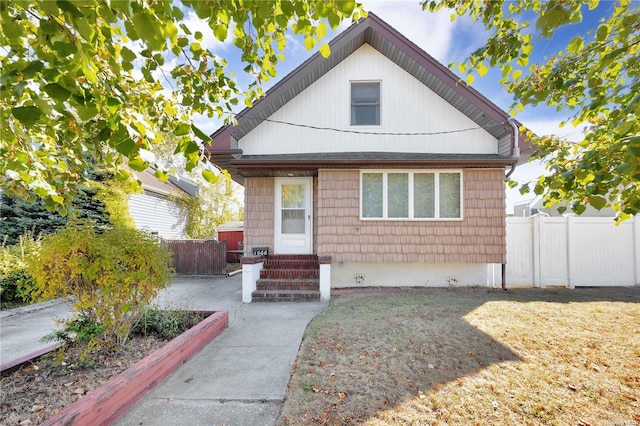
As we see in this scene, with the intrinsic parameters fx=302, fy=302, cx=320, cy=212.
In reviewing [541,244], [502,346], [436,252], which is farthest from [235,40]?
[541,244]

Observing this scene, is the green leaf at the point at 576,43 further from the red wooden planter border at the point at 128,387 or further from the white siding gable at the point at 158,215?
the white siding gable at the point at 158,215

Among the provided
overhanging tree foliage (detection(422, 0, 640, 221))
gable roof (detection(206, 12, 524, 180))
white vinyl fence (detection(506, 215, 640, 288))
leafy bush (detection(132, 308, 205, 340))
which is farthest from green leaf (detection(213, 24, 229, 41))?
white vinyl fence (detection(506, 215, 640, 288))

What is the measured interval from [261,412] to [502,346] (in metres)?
3.33

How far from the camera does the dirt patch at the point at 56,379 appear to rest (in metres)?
2.57

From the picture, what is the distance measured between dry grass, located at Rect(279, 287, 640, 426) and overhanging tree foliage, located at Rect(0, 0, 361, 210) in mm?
2563

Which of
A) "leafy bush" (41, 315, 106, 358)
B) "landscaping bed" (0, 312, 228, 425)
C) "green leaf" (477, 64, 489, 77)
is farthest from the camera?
"leafy bush" (41, 315, 106, 358)

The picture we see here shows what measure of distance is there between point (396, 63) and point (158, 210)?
43.8ft

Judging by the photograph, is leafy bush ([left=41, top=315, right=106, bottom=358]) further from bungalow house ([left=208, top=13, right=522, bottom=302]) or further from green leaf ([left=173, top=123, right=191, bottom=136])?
bungalow house ([left=208, top=13, right=522, bottom=302])

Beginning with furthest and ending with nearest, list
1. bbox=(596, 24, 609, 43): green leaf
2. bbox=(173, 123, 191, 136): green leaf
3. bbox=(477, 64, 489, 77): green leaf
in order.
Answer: bbox=(477, 64, 489, 77): green leaf
bbox=(596, 24, 609, 43): green leaf
bbox=(173, 123, 191, 136): green leaf

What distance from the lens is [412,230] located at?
25.8ft

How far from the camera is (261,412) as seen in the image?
2.79 meters

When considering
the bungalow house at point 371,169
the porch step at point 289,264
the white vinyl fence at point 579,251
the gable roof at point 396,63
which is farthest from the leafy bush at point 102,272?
the white vinyl fence at point 579,251

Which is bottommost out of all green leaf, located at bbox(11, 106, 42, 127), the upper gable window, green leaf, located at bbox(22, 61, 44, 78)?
green leaf, located at bbox(11, 106, 42, 127)

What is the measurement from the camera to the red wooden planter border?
235 cm
